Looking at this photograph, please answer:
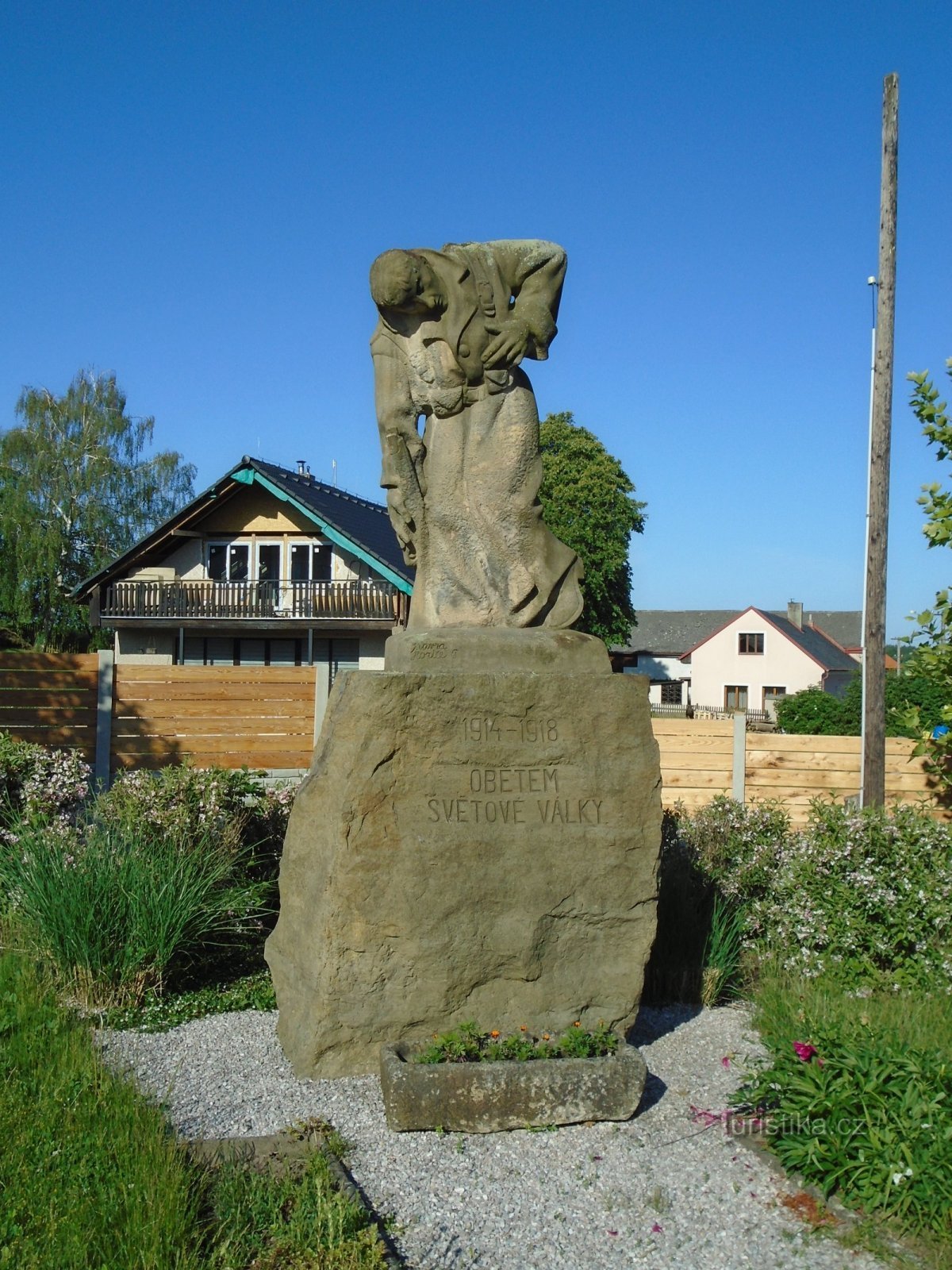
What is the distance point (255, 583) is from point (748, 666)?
28.9m

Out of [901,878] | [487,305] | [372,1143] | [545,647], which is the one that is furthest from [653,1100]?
[487,305]

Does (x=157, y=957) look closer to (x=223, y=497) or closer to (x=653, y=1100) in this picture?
(x=653, y=1100)

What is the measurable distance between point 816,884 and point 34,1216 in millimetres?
→ 4449

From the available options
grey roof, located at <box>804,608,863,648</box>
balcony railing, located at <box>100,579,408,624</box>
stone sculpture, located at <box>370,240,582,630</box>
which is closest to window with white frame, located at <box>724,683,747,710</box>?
grey roof, located at <box>804,608,863,648</box>

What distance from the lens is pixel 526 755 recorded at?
4785 mm

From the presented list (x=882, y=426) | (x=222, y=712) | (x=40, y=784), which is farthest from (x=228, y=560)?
(x=40, y=784)

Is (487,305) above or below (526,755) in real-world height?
above

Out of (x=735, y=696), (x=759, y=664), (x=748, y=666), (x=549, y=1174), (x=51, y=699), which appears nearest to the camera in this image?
(x=549, y=1174)

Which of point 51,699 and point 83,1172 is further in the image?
point 51,699

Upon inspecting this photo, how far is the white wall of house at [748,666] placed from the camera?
1971 inches

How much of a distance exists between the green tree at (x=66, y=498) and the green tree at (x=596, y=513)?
12.5 meters

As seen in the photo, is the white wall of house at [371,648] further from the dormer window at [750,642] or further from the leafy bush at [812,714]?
the dormer window at [750,642]

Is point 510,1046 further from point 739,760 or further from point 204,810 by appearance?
point 739,760

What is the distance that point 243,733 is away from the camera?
11680mm
